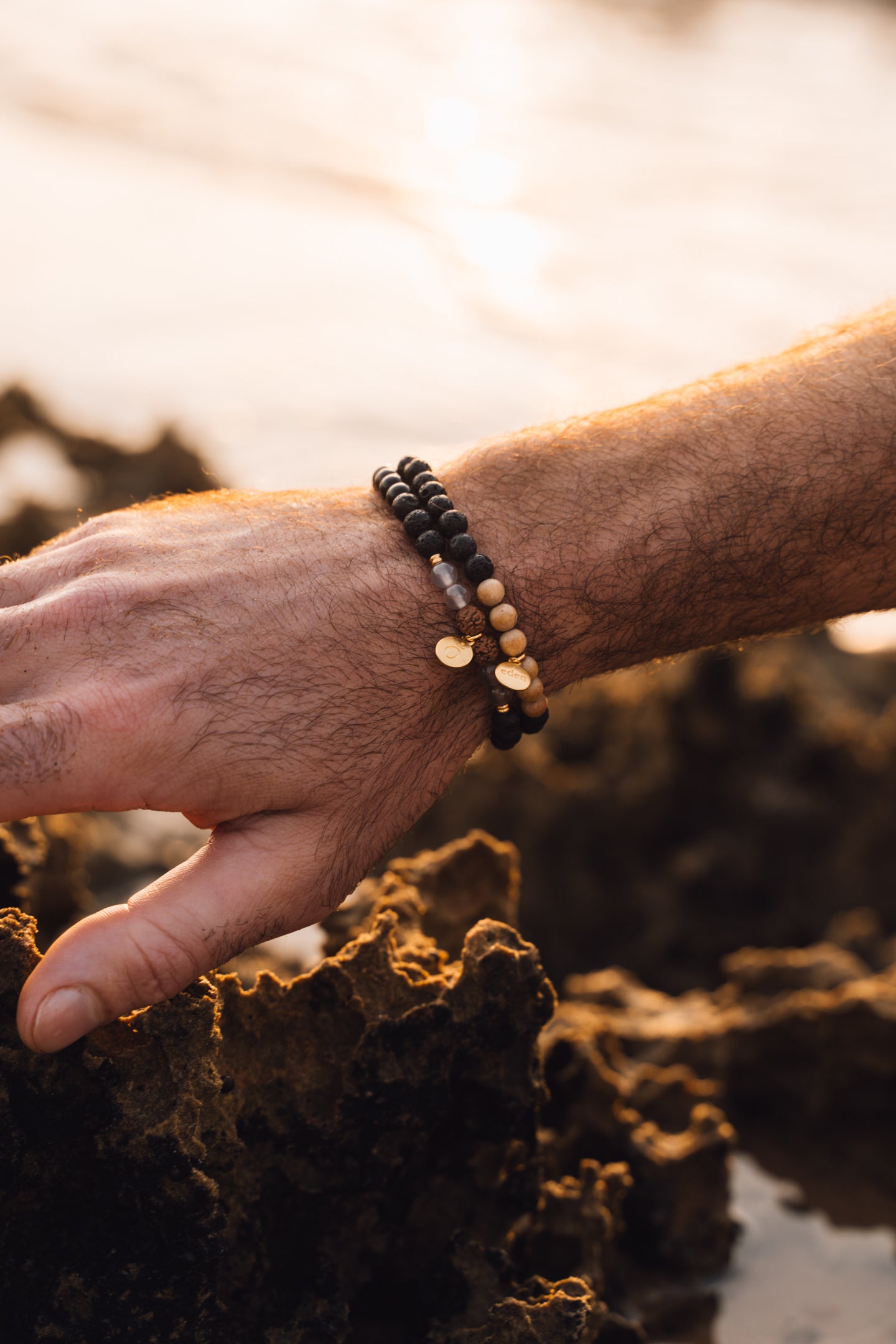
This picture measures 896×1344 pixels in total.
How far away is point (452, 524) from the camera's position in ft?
7.26

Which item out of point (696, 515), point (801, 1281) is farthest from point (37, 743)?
point (801, 1281)

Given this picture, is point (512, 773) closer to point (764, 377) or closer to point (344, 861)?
point (764, 377)

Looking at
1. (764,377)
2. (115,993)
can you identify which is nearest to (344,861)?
(115,993)

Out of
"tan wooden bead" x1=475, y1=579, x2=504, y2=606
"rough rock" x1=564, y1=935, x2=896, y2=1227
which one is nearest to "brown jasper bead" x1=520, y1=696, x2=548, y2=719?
"tan wooden bead" x1=475, y1=579, x2=504, y2=606

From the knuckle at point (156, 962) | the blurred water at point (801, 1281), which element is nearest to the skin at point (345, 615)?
the knuckle at point (156, 962)

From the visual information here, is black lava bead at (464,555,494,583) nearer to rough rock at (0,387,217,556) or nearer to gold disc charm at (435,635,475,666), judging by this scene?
gold disc charm at (435,635,475,666)

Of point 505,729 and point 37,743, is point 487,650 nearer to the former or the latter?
point 505,729

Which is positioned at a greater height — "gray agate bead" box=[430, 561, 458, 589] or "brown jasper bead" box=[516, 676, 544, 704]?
"gray agate bead" box=[430, 561, 458, 589]

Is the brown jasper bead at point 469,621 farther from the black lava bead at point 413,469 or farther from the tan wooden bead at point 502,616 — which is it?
the black lava bead at point 413,469

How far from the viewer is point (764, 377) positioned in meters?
2.54

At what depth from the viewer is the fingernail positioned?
1.57m

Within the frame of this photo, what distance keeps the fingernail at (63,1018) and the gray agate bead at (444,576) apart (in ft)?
3.20

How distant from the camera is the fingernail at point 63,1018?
1568 mm

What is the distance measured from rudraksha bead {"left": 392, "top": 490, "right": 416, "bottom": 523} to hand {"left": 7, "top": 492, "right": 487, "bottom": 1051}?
0.04m
